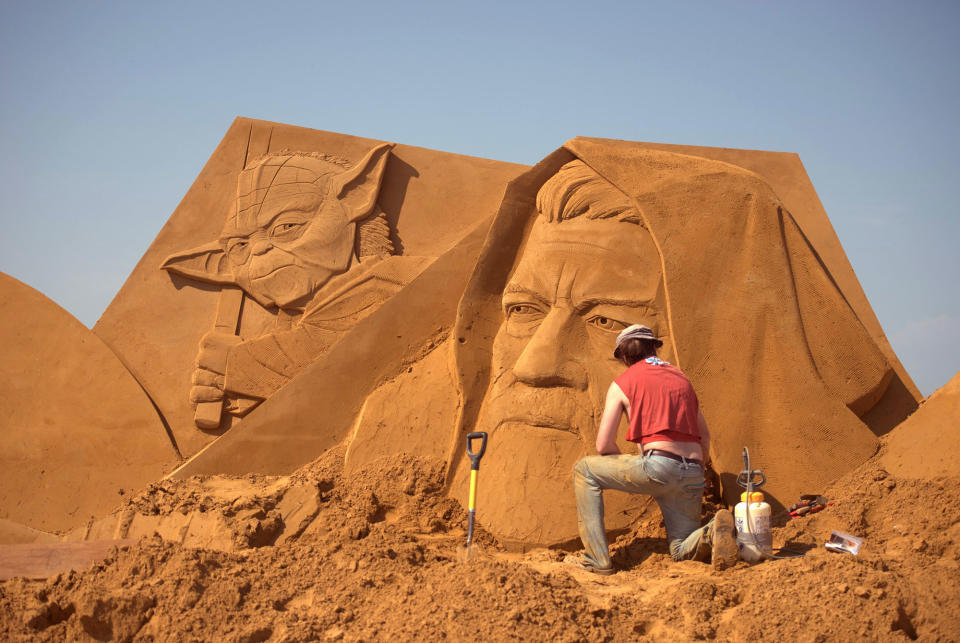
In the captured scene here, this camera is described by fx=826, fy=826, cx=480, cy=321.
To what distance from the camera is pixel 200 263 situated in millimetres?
6484

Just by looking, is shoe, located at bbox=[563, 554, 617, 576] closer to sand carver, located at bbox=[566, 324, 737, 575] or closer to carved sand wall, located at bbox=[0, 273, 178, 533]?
sand carver, located at bbox=[566, 324, 737, 575]

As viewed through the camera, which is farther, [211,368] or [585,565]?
[211,368]

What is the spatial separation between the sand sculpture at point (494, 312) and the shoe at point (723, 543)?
0.76 m

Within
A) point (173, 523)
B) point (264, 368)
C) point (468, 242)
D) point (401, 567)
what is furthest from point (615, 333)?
point (264, 368)

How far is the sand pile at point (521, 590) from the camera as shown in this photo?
9.09 ft

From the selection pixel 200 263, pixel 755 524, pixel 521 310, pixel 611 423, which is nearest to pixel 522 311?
pixel 521 310

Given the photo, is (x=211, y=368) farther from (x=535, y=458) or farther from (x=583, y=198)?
(x=583, y=198)

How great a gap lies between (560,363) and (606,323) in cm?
33

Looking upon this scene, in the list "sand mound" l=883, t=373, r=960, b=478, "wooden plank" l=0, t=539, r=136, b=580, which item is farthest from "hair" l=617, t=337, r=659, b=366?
"wooden plank" l=0, t=539, r=136, b=580

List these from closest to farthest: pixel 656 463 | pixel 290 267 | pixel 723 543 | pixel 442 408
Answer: pixel 723 543, pixel 656 463, pixel 442 408, pixel 290 267

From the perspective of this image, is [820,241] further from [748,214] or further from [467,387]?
[467,387]

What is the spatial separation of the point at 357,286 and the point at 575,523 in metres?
2.91

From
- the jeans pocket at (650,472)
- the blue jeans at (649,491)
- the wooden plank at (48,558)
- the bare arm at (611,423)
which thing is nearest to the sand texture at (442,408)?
the wooden plank at (48,558)

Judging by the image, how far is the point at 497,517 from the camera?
13.8ft
